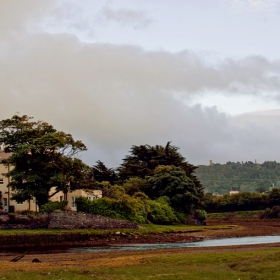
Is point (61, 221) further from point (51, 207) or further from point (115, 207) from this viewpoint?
point (115, 207)

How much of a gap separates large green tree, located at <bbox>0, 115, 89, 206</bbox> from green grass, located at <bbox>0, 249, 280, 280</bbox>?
3619 cm

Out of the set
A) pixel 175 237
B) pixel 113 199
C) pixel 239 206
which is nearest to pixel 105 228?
pixel 113 199

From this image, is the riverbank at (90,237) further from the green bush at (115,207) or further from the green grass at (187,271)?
the green grass at (187,271)

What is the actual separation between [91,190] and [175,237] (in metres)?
15.1

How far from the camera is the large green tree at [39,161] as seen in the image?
6806cm

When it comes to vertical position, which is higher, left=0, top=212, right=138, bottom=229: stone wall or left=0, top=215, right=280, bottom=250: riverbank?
left=0, top=212, right=138, bottom=229: stone wall

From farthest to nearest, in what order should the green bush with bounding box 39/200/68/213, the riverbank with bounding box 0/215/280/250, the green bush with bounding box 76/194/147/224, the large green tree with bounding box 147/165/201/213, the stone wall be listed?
the large green tree with bounding box 147/165/201/213, the green bush with bounding box 76/194/147/224, the green bush with bounding box 39/200/68/213, the stone wall, the riverbank with bounding box 0/215/280/250

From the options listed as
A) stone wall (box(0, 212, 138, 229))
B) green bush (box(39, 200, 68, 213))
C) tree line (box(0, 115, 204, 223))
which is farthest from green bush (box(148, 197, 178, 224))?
green bush (box(39, 200, 68, 213))

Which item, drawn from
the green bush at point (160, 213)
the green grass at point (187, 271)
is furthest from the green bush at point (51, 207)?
the green grass at point (187, 271)

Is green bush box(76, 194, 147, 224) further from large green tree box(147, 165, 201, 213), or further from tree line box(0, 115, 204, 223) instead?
large green tree box(147, 165, 201, 213)

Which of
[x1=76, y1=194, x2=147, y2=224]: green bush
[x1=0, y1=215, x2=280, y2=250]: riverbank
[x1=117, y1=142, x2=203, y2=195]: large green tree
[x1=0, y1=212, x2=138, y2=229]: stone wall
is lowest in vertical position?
[x1=0, y1=215, x2=280, y2=250]: riverbank

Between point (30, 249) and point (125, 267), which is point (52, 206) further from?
point (125, 267)

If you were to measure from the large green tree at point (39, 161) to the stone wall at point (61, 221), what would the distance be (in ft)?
13.8

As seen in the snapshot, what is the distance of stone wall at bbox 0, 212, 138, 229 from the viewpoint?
63.3m
